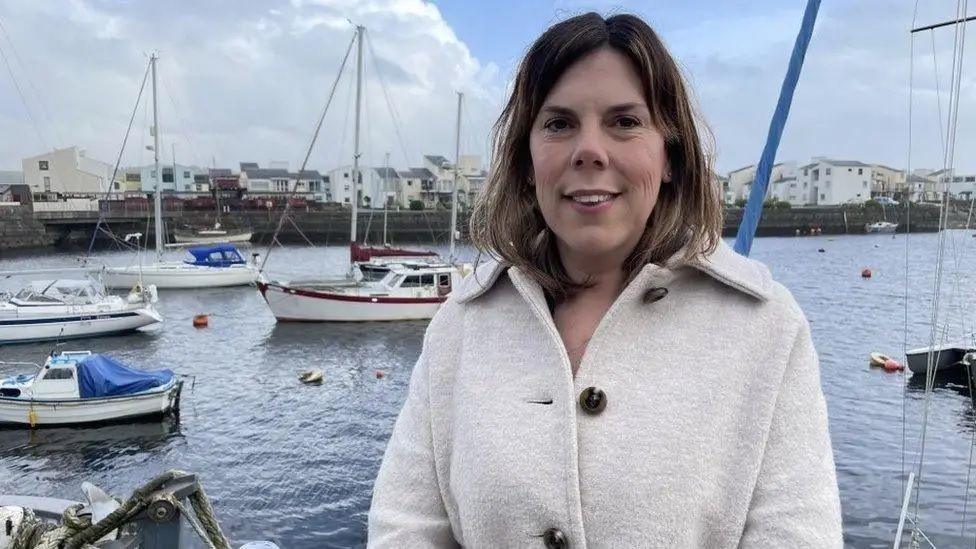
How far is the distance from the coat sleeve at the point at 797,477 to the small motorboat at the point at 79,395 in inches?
591

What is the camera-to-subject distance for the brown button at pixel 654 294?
1300 mm

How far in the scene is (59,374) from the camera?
14312 mm

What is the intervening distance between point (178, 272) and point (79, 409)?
74.4 feet

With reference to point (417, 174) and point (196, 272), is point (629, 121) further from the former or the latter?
point (417, 174)

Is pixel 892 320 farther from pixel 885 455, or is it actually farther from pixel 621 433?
pixel 621 433

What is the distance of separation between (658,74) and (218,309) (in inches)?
1223

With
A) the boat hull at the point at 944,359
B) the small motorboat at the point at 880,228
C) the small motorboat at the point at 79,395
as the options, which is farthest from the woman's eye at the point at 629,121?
the small motorboat at the point at 880,228

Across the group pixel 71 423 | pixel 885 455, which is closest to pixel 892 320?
pixel 885 455

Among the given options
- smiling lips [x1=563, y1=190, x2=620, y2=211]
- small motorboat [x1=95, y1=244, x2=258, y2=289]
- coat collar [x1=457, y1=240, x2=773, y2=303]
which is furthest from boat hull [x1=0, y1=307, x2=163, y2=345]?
coat collar [x1=457, y1=240, x2=773, y2=303]

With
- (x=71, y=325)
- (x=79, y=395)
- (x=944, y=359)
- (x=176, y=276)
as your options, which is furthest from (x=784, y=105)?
(x=176, y=276)

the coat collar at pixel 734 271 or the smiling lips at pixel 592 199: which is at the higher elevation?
the smiling lips at pixel 592 199

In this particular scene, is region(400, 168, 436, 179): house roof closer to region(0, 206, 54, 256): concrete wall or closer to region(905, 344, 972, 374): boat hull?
region(0, 206, 54, 256): concrete wall

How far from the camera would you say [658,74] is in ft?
4.26

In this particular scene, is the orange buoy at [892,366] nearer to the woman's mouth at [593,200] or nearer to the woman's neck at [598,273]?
the woman's neck at [598,273]
